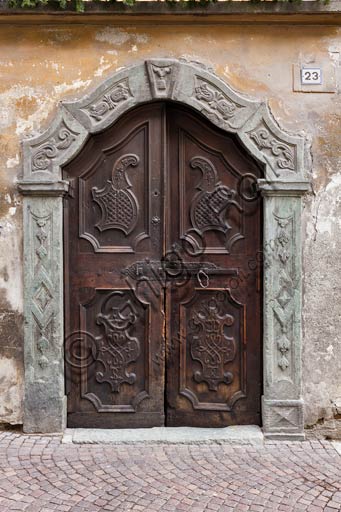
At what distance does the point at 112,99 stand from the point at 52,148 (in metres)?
0.59

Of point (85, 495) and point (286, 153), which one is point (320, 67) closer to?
point (286, 153)

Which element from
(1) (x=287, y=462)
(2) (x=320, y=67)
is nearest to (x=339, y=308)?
(1) (x=287, y=462)

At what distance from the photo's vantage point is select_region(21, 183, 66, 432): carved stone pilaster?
456 cm

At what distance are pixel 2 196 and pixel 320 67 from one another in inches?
105

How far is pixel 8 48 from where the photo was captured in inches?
180

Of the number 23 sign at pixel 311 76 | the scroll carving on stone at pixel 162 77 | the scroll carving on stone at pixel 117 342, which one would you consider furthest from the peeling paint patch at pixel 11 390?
the number 23 sign at pixel 311 76

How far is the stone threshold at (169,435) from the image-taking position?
176 inches

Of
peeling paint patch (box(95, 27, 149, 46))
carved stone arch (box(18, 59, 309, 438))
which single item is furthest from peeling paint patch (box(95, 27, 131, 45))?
carved stone arch (box(18, 59, 309, 438))

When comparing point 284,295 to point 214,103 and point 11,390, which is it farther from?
point 11,390

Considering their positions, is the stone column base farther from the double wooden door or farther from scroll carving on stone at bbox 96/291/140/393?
scroll carving on stone at bbox 96/291/140/393

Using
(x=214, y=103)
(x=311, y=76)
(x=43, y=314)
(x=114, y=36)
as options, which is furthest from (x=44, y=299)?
(x=311, y=76)

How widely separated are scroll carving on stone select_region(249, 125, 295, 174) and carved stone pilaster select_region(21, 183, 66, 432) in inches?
62.8

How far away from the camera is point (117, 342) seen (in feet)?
15.5

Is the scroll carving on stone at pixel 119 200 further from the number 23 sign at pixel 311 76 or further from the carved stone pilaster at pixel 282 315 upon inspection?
the number 23 sign at pixel 311 76
